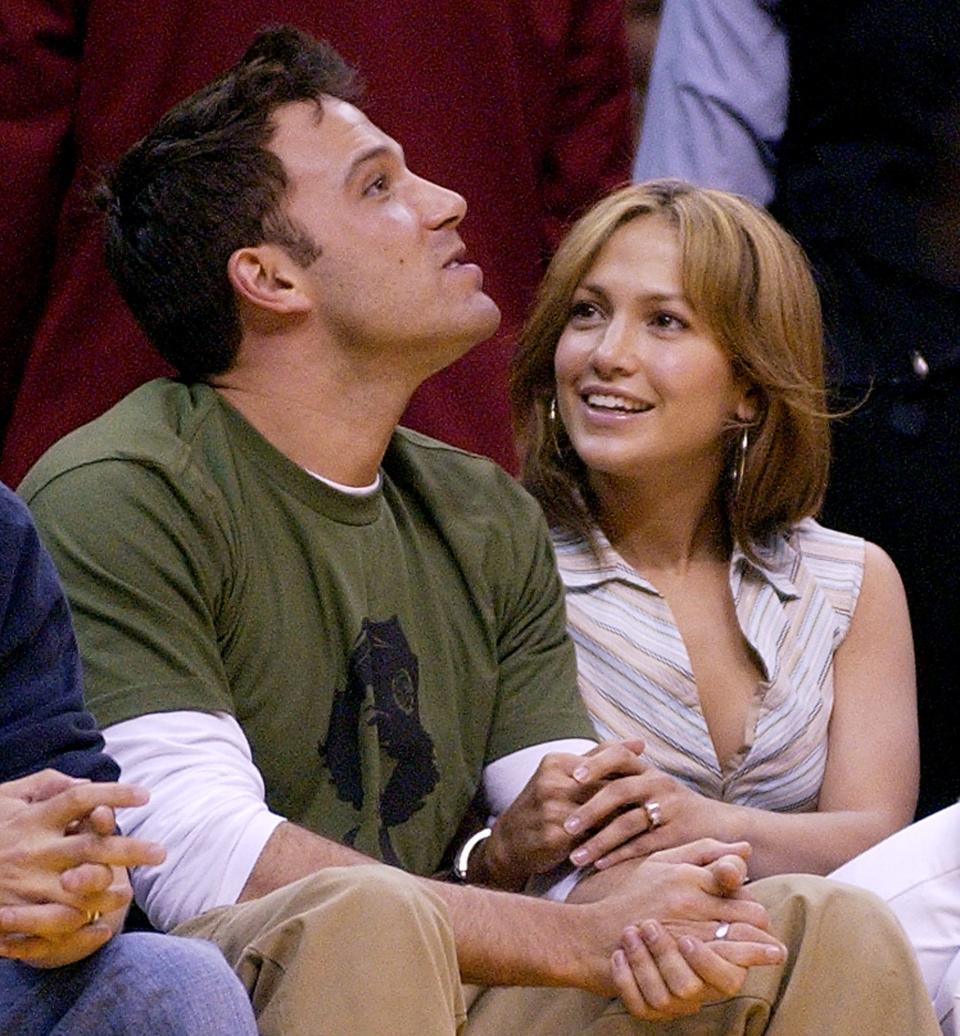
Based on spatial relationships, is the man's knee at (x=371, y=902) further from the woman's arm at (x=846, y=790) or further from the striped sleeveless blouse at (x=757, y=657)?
the striped sleeveless blouse at (x=757, y=657)

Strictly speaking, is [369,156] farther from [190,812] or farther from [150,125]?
[190,812]

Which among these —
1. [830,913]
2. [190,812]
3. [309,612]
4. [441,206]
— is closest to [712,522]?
[441,206]

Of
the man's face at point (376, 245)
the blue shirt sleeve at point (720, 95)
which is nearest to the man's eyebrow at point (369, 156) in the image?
the man's face at point (376, 245)

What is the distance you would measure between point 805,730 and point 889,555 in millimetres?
423

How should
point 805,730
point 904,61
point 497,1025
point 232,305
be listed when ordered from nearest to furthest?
point 497,1025, point 232,305, point 805,730, point 904,61

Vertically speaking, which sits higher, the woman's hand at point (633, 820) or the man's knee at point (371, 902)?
the man's knee at point (371, 902)

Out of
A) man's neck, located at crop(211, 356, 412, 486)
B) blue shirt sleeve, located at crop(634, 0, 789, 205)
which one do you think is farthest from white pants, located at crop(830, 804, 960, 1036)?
blue shirt sleeve, located at crop(634, 0, 789, 205)

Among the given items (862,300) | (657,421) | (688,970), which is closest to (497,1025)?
(688,970)

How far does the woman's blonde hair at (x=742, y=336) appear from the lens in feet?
11.0

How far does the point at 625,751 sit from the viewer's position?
2805 millimetres

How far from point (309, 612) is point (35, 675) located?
1.85 feet

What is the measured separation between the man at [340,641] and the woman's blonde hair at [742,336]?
329 mm

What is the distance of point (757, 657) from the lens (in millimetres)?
3234

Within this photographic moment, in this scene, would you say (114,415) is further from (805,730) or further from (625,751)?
(805,730)
